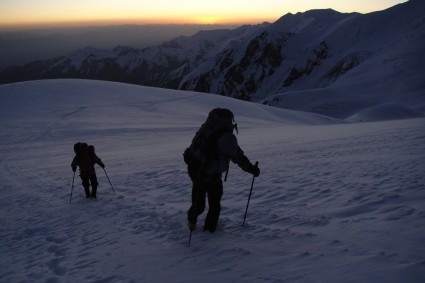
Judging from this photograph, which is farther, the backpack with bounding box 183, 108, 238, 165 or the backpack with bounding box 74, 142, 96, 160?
the backpack with bounding box 74, 142, 96, 160

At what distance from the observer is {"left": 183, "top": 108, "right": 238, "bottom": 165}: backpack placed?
5414 mm

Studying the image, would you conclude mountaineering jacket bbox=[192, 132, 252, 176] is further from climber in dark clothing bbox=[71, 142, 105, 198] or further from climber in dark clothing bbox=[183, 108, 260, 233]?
climber in dark clothing bbox=[71, 142, 105, 198]

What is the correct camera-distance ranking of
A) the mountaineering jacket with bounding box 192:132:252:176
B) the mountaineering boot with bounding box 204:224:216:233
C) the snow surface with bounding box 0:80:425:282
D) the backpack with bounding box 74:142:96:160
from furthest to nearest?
the backpack with bounding box 74:142:96:160 < the mountaineering boot with bounding box 204:224:216:233 < the mountaineering jacket with bounding box 192:132:252:176 < the snow surface with bounding box 0:80:425:282

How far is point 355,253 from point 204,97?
4637 cm

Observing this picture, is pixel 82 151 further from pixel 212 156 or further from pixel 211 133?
pixel 211 133

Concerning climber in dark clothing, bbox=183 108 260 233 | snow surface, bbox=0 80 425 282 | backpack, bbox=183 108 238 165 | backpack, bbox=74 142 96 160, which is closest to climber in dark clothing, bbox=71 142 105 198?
backpack, bbox=74 142 96 160

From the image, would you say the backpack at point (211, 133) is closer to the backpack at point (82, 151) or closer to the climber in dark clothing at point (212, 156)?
the climber in dark clothing at point (212, 156)

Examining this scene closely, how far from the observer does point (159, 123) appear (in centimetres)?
3105

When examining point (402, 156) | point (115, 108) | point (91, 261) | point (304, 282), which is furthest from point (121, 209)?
point (115, 108)

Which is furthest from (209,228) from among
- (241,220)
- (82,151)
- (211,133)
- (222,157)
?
(82,151)

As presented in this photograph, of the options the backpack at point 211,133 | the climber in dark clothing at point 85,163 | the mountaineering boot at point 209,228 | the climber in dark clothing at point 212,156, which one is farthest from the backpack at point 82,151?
the backpack at point 211,133

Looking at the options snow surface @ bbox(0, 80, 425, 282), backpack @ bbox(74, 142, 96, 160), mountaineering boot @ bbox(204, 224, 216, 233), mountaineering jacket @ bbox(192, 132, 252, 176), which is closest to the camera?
snow surface @ bbox(0, 80, 425, 282)

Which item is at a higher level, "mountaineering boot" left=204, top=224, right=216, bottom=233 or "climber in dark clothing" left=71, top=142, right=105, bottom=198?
"climber in dark clothing" left=71, top=142, right=105, bottom=198

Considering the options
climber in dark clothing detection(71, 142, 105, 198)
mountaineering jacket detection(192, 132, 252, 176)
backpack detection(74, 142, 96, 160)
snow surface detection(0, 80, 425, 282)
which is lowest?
snow surface detection(0, 80, 425, 282)
